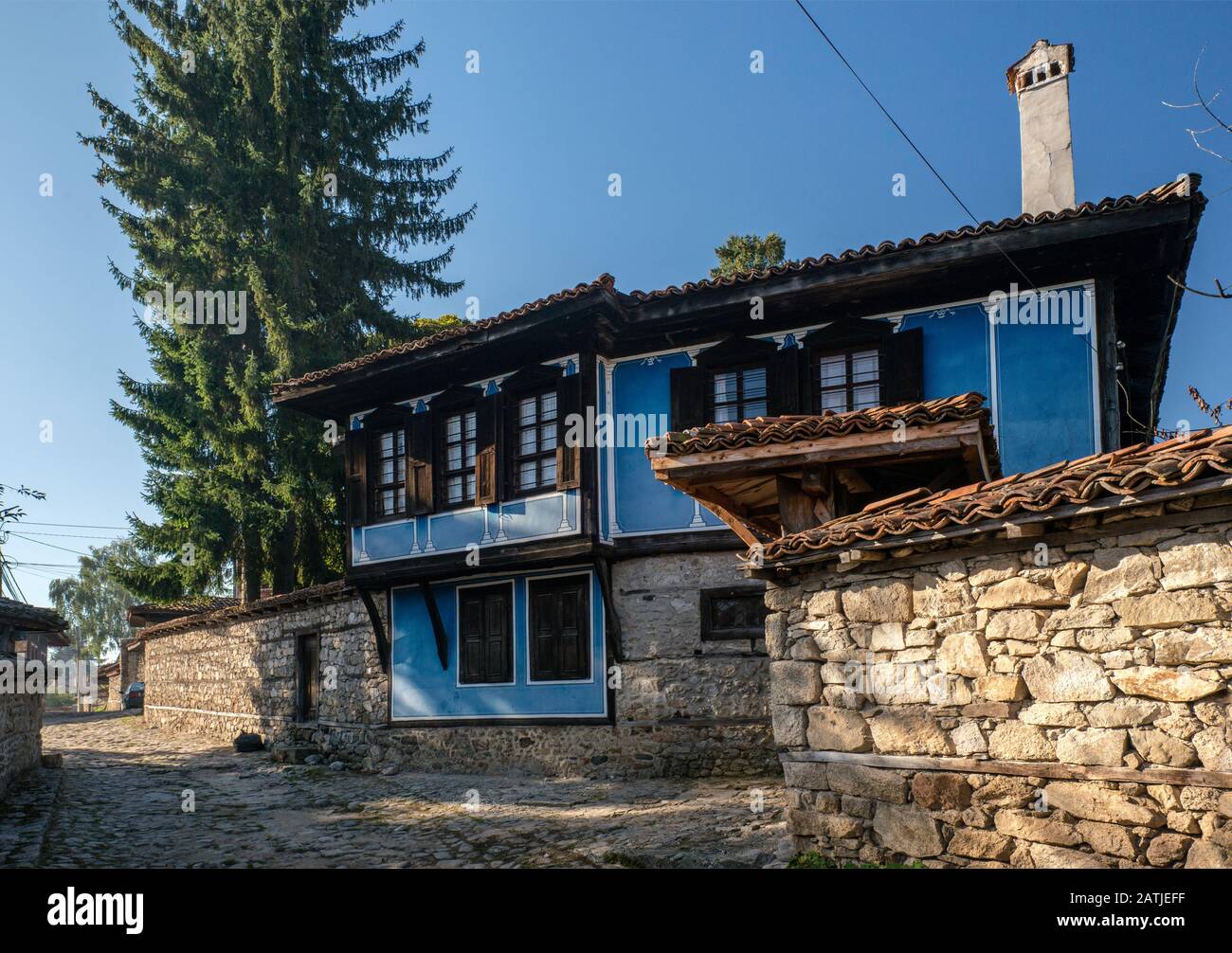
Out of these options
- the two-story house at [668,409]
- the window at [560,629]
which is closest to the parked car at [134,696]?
the two-story house at [668,409]

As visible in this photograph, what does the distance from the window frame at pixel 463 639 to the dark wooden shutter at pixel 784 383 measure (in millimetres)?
4169

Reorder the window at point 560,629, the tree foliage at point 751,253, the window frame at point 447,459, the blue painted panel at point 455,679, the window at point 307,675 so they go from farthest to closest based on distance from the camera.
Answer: the tree foliage at point 751,253 → the window at point 307,675 → the window frame at point 447,459 → the window at point 560,629 → the blue painted panel at point 455,679

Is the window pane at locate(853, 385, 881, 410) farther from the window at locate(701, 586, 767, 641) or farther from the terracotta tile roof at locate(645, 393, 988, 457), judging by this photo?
the terracotta tile roof at locate(645, 393, 988, 457)

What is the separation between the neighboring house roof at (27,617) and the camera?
9.77 metres

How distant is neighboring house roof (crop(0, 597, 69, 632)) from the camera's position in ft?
32.0

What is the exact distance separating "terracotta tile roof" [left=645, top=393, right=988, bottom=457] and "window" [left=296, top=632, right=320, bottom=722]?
10.8 metres

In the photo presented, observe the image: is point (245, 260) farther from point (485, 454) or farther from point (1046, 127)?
point (1046, 127)

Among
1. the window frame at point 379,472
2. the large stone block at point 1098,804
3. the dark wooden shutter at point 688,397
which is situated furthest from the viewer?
the window frame at point 379,472

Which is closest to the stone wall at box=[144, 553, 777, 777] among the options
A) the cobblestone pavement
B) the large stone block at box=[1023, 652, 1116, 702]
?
the cobblestone pavement

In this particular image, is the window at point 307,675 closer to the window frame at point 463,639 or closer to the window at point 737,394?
the window frame at point 463,639

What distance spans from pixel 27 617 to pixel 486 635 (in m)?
5.22

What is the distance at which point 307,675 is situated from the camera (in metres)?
15.7
